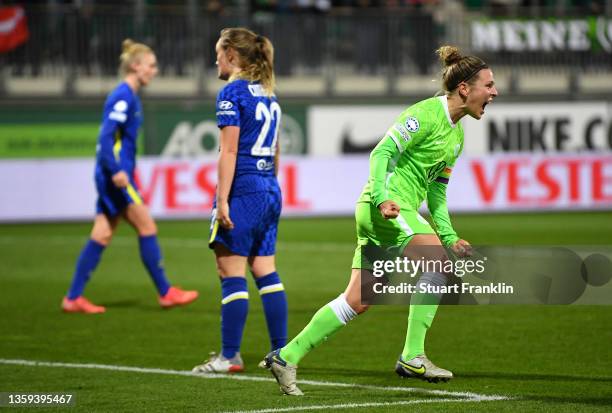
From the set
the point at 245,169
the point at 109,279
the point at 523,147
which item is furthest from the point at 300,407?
the point at 523,147

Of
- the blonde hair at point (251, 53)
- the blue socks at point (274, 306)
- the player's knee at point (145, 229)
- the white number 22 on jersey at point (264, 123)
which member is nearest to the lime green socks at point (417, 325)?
the blue socks at point (274, 306)

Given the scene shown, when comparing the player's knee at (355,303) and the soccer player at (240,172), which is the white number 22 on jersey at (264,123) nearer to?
the soccer player at (240,172)

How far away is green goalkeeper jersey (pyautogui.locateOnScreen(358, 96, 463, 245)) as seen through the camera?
A: 21.8ft

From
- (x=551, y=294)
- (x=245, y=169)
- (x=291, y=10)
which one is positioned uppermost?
(x=291, y=10)

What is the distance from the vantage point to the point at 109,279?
1356 cm

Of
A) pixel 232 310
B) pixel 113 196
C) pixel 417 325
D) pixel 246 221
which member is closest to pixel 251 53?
pixel 246 221

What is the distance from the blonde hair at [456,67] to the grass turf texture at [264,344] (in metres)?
1.78

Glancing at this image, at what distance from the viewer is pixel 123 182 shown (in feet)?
34.3

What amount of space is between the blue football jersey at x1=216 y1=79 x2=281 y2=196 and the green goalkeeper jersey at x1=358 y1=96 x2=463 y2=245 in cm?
102

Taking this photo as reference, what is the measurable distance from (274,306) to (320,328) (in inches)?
48.7

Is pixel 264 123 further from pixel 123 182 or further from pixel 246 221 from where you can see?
pixel 123 182

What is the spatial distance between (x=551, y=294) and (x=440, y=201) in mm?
1130

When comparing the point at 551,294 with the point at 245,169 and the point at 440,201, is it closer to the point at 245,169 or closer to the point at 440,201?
the point at 440,201

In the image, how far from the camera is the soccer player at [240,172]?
7.47 meters
